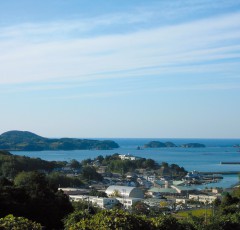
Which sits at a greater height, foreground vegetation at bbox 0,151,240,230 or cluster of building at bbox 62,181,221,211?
foreground vegetation at bbox 0,151,240,230

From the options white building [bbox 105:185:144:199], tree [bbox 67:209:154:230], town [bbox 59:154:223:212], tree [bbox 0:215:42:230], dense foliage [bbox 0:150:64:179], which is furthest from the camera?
dense foliage [bbox 0:150:64:179]

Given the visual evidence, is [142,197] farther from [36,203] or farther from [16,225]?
[16,225]

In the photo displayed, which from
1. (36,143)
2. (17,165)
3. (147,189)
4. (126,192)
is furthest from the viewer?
(36,143)

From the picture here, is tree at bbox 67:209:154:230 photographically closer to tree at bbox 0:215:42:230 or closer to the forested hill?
tree at bbox 0:215:42:230

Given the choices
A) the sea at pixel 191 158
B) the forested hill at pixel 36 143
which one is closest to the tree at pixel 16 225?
the sea at pixel 191 158

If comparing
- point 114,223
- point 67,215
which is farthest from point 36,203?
point 114,223

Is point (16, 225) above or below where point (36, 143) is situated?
above

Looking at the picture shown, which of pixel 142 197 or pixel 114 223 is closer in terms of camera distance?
pixel 114 223

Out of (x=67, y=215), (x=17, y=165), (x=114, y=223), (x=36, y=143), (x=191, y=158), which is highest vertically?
Result: (x=114, y=223)

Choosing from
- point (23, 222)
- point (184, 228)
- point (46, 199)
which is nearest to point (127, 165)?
point (46, 199)

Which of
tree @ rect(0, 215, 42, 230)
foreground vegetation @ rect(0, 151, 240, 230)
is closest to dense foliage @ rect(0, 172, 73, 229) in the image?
foreground vegetation @ rect(0, 151, 240, 230)
